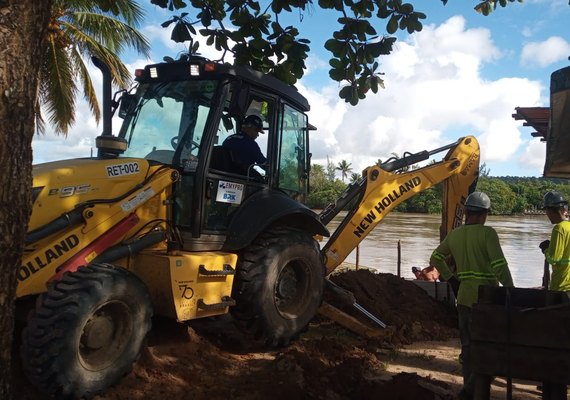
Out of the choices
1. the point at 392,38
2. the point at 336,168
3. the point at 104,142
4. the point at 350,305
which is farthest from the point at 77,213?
the point at 336,168

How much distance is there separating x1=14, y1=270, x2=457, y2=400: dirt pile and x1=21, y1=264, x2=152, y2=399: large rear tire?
0.69ft

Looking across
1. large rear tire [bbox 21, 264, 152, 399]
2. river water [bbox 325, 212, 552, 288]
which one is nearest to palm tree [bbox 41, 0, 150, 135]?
river water [bbox 325, 212, 552, 288]

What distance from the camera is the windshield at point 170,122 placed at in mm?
4816

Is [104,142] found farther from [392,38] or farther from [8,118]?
[392,38]

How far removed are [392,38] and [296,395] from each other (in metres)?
3.02

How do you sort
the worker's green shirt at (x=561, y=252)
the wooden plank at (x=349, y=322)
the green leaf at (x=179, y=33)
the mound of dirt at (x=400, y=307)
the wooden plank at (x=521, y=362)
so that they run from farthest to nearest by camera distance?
1. the mound of dirt at (x=400, y=307)
2. the wooden plank at (x=349, y=322)
3. the worker's green shirt at (x=561, y=252)
4. the green leaf at (x=179, y=33)
5. the wooden plank at (x=521, y=362)

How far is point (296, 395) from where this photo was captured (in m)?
3.87

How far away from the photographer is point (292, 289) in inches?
215

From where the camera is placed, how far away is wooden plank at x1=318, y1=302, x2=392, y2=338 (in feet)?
19.3

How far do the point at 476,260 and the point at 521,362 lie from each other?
64.4 inches

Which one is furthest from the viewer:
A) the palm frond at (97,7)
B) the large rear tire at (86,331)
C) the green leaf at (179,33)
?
the palm frond at (97,7)

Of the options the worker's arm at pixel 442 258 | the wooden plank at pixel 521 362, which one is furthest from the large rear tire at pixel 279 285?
the wooden plank at pixel 521 362

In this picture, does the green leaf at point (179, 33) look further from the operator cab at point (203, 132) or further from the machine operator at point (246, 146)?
the machine operator at point (246, 146)

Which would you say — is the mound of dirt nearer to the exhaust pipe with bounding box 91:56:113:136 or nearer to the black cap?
the black cap
